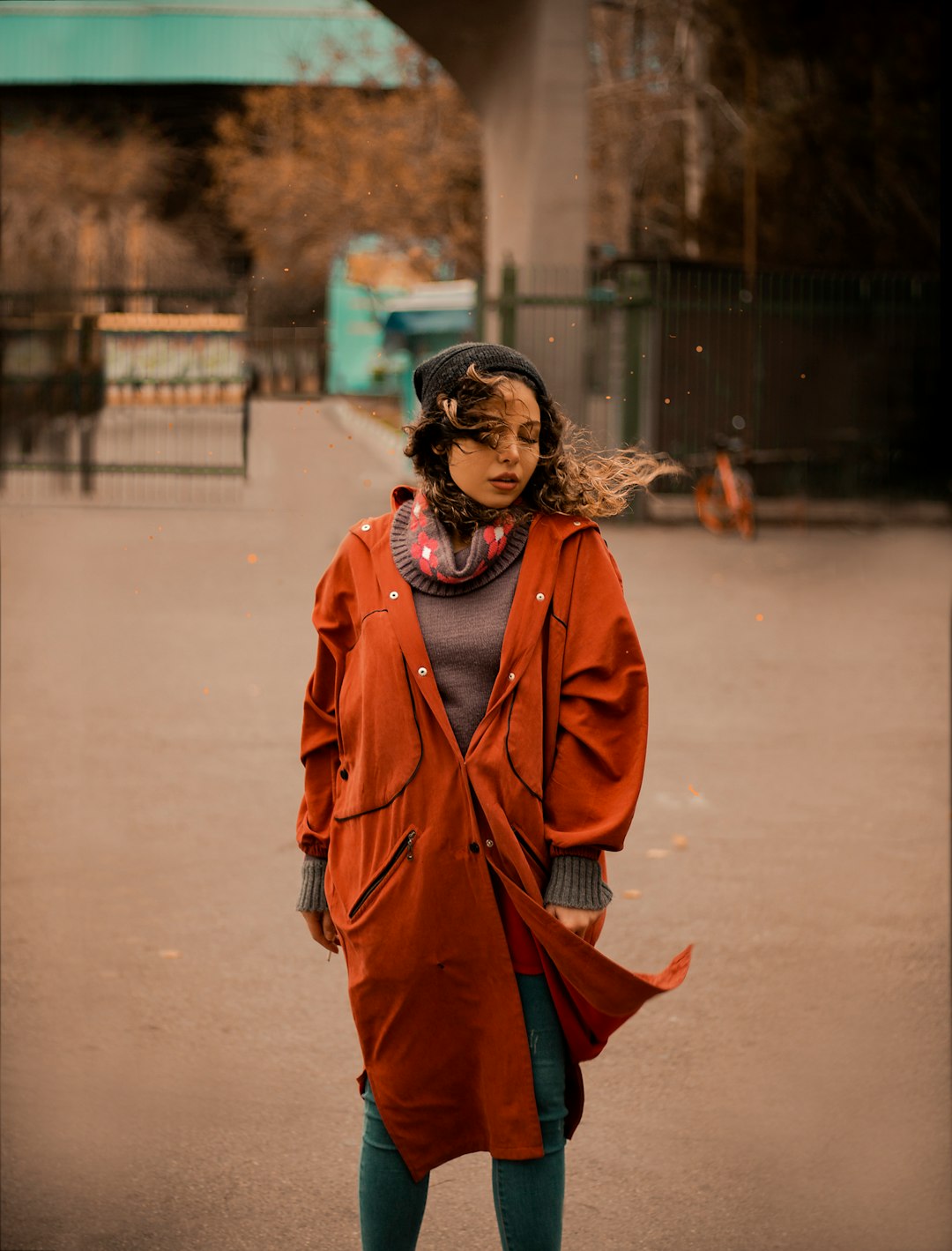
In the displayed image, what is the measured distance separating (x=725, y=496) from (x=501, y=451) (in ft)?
46.9

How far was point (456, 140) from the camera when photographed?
2809 centimetres

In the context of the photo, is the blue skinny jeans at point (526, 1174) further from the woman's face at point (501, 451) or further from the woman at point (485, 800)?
the woman's face at point (501, 451)

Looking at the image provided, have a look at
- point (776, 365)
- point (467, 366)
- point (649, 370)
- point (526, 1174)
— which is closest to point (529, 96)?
point (649, 370)

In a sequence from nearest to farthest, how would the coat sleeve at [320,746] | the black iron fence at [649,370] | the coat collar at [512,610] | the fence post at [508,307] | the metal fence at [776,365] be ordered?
1. the coat collar at [512,610]
2. the coat sleeve at [320,746]
3. the fence post at [508,307]
4. the black iron fence at [649,370]
5. the metal fence at [776,365]

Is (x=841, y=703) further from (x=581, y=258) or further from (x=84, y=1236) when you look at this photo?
(x=581, y=258)

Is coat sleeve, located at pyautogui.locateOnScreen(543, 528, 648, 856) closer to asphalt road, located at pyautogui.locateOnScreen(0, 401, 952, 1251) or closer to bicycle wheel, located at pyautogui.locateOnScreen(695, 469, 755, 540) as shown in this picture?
asphalt road, located at pyautogui.locateOnScreen(0, 401, 952, 1251)

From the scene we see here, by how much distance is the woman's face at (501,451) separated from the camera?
8.23 feet

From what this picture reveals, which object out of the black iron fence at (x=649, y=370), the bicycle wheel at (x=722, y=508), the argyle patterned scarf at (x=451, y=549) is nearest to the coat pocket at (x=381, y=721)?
the argyle patterned scarf at (x=451, y=549)

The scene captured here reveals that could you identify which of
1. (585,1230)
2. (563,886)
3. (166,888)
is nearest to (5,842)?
(166,888)

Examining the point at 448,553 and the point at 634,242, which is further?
the point at 634,242

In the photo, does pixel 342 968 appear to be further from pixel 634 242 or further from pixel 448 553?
pixel 634 242

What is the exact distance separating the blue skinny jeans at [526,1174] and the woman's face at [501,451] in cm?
76

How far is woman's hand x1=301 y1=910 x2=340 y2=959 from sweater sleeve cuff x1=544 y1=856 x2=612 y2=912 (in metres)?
0.43

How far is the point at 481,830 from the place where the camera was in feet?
8.10
